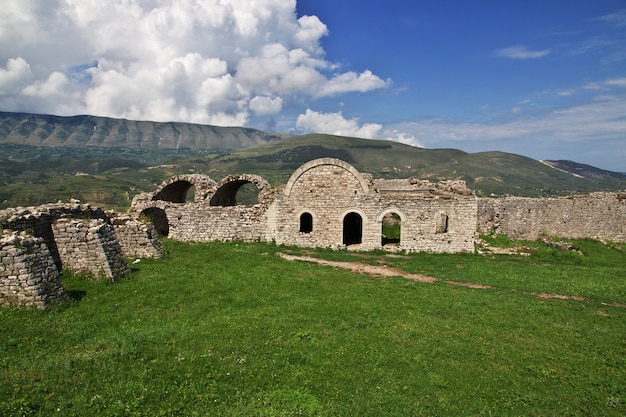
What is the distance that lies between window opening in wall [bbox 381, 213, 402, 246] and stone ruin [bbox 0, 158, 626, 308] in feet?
0.68

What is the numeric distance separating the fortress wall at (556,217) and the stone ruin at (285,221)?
82 mm

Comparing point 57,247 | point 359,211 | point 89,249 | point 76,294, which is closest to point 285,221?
point 359,211

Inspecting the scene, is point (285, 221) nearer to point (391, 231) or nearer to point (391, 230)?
point (391, 231)

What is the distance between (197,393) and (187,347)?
1837mm

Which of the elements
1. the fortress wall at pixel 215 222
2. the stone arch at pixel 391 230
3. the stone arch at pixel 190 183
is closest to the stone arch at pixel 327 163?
the stone arch at pixel 391 230

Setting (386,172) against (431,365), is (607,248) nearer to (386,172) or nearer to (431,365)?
(431,365)

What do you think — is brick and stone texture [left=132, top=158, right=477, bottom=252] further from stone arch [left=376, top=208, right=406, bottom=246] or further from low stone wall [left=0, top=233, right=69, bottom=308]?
low stone wall [left=0, top=233, right=69, bottom=308]

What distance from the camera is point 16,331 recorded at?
8.97 metres

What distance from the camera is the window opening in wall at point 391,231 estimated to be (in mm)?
26706

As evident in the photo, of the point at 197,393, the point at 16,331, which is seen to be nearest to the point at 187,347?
the point at 197,393

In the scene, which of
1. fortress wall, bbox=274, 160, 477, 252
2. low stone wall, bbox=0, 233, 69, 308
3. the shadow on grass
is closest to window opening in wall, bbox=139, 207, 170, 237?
fortress wall, bbox=274, 160, 477, 252

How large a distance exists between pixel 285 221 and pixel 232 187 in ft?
22.9

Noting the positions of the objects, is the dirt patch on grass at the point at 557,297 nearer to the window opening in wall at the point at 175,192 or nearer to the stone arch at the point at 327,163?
the stone arch at the point at 327,163

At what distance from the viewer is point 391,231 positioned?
96.1 feet
